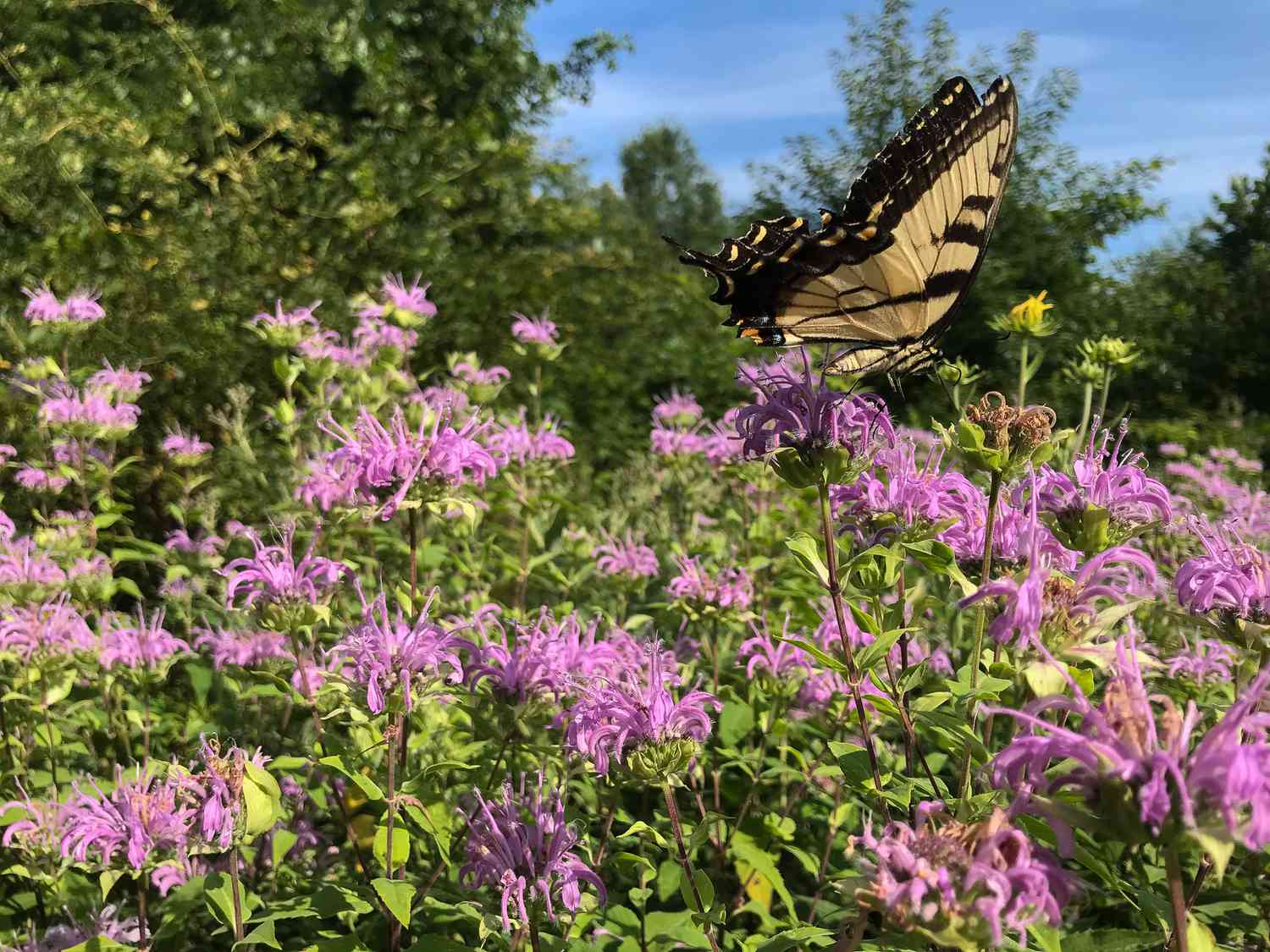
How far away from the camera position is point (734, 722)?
2408mm

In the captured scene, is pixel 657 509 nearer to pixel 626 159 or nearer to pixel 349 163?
pixel 349 163

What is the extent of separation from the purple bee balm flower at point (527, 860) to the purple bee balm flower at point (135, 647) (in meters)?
1.43

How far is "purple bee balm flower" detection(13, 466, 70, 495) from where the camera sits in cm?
328

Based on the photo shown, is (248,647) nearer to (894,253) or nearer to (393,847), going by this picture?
(393,847)

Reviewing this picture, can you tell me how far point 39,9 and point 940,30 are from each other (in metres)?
9.58

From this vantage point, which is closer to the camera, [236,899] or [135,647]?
[236,899]

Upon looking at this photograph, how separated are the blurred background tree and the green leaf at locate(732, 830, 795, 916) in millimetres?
4066

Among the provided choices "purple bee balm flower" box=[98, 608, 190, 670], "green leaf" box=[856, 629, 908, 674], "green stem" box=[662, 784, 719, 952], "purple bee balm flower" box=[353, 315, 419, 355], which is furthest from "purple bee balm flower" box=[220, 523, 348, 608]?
"purple bee balm flower" box=[353, 315, 419, 355]

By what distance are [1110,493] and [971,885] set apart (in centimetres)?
85

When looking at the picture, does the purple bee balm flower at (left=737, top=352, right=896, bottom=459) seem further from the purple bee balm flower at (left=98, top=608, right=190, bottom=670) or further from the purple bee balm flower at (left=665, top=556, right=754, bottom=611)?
the purple bee balm flower at (left=98, top=608, right=190, bottom=670)

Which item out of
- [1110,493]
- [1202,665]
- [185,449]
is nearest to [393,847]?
[1110,493]

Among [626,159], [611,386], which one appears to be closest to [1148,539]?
[611,386]

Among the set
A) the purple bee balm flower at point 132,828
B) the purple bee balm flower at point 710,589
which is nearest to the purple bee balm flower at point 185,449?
the purple bee balm flower at point 132,828

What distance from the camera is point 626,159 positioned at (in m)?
49.7
